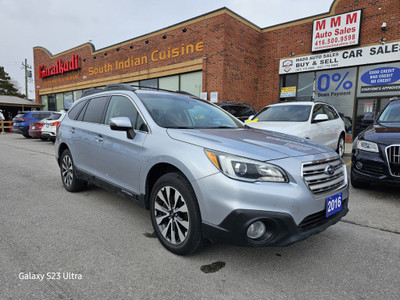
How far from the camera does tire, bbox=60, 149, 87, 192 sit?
440cm

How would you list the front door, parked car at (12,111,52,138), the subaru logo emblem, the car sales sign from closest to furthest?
the subaru logo emblem
the front door
the car sales sign
parked car at (12,111,52,138)

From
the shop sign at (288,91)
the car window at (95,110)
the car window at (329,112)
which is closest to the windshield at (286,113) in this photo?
the car window at (329,112)

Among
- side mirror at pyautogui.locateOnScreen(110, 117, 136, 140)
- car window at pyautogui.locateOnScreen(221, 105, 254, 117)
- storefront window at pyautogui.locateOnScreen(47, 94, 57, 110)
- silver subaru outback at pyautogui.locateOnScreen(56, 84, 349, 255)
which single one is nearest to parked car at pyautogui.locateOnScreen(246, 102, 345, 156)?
car window at pyautogui.locateOnScreen(221, 105, 254, 117)

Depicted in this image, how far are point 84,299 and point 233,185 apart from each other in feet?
4.40

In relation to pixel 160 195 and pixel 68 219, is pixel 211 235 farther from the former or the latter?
pixel 68 219

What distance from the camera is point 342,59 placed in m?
12.2

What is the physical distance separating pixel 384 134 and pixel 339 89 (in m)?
9.37

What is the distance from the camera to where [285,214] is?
6.80 ft

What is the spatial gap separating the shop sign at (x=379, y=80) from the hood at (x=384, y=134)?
8.08m

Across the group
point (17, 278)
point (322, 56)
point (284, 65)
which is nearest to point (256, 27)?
point (284, 65)

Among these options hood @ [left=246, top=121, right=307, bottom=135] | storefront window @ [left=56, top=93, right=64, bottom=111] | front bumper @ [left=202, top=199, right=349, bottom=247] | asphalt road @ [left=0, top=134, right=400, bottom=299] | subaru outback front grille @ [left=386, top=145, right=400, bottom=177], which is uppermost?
storefront window @ [left=56, top=93, right=64, bottom=111]

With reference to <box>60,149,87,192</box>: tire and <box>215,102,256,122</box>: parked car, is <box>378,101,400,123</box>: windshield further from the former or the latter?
<box>60,149,87,192</box>: tire

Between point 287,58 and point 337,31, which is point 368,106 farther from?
point 287,58

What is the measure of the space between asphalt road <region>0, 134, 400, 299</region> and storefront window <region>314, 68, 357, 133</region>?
9.96 meters
